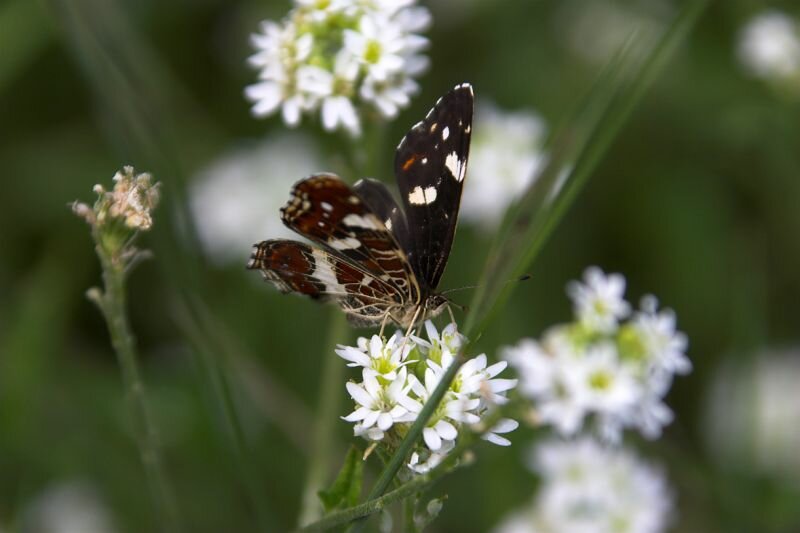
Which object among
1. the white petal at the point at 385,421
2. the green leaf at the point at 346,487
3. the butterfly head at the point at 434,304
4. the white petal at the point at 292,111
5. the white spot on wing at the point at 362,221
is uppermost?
the white petal at the point at 292,111

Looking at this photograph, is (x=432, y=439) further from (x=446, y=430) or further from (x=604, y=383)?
(x=604, y=383)

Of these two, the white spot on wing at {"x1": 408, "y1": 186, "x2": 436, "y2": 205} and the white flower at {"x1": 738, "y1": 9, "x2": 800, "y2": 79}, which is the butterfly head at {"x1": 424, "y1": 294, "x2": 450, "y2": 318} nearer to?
the white spot on wing at {"x1": 408, "y1": 186, "x2": 436, "y2": 205}

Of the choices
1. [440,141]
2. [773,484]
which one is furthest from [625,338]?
[773,484]

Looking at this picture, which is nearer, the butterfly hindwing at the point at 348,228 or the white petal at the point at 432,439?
the white petal at the point at 432,439

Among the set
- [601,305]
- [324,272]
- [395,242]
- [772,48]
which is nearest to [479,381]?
[395,242]

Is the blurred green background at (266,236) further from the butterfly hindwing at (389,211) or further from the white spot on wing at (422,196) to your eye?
the white spot on wing at (422,196)

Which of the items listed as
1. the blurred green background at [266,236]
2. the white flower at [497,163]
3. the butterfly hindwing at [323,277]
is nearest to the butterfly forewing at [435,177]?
the butterfly hindwing at [323,277]
